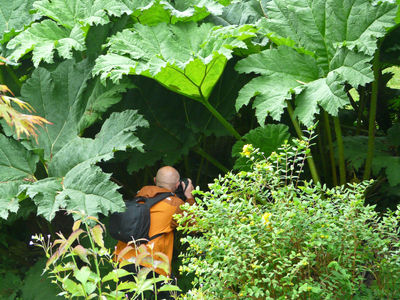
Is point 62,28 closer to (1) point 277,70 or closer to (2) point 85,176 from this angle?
(2) point 85,176

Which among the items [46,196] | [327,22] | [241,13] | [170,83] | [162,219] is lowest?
[162,219]

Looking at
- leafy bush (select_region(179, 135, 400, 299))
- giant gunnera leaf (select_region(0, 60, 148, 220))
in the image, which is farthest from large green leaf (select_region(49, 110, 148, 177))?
leafy bush (select_region(179, 135, 400, 299))

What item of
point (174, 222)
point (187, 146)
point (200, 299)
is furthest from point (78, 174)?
point (200, 299)

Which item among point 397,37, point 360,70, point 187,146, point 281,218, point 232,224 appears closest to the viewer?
point 281,218

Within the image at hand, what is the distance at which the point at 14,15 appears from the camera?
14.0 feet

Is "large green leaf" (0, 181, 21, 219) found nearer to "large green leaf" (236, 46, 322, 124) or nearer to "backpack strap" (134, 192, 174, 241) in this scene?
"backpack strap" (134, 192, 174, 241)

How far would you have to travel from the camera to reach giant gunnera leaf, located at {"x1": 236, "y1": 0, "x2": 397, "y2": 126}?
125 inches

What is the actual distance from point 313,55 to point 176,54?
88cm

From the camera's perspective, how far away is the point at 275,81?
133 inches

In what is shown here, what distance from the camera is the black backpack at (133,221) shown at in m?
3.12

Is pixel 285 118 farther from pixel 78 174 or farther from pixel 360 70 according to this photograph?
pixel 78 174

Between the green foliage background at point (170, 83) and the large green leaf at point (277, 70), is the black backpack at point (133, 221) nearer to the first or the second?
the green foliage background at point (170, 83)

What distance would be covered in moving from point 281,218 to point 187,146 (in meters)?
1.63

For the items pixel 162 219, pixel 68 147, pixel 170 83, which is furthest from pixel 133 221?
pixel 170 83
